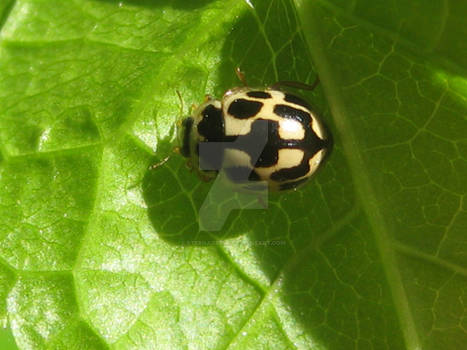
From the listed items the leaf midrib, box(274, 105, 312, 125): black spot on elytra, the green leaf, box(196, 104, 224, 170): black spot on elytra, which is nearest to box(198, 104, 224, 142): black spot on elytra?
box(196, 104, 224, 170): black spot on elytra

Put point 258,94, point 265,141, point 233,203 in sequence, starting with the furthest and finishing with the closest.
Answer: point 233,203 < point 258,94 < point 265,141

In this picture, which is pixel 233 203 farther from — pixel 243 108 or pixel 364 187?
pixel 364 187

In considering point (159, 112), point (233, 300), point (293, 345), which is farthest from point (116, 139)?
point (293, 345)

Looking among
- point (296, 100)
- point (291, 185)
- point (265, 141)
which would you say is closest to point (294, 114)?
point (296, 100)

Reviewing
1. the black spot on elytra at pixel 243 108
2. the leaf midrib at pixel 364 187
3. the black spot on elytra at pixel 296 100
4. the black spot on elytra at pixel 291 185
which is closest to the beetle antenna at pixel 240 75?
the black spot on elytra at pixel 243 108

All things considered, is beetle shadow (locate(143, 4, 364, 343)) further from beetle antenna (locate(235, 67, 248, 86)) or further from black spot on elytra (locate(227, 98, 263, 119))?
black spot on elytra (locate(227, 98, 263, 119))

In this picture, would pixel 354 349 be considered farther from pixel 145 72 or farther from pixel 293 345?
pixel 145 72
